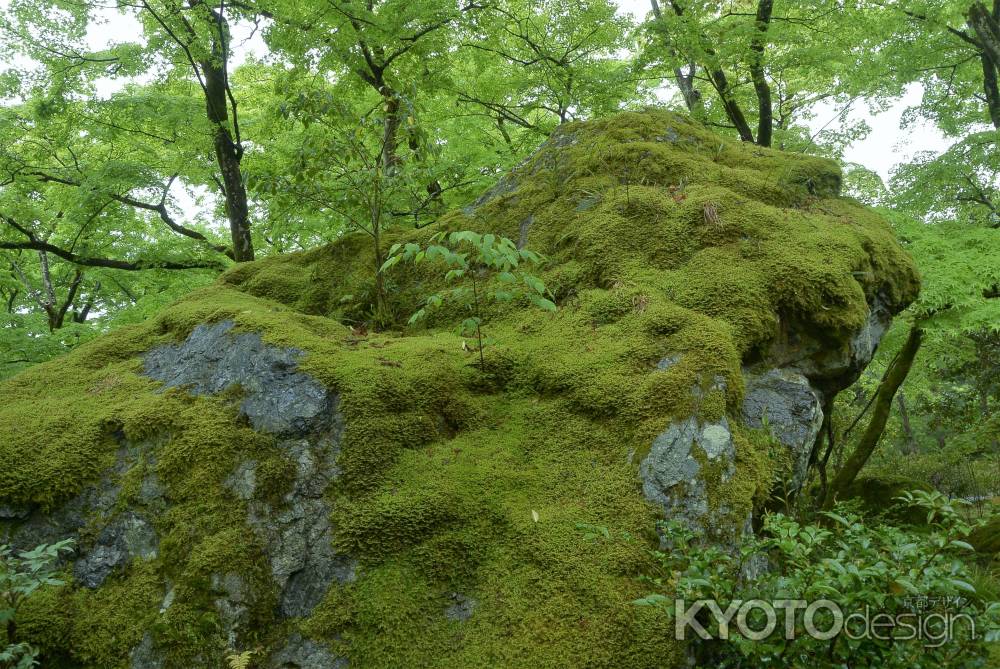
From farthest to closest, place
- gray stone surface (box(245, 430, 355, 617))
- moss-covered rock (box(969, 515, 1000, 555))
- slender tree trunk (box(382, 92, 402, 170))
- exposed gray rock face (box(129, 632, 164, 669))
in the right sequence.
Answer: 1. moss-covered rock (box(969, 515, 1000, 555))
2. slender tree trunk (box(382, 92, 402, 170))
3. gray stone surface (box(245, 430, 355, 617))
4. exposed gray rock face (box(129, 632, 164, 669))

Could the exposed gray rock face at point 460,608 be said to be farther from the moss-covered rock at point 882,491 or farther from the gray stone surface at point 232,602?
the moss-covered rock at point 882,491

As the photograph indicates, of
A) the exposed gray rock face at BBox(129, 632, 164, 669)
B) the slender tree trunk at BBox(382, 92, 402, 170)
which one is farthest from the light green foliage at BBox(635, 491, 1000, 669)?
the slender tree trunk at BBox(382, 92, 402, 170)

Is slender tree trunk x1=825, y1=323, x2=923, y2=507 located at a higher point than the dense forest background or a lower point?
lower

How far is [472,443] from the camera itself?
3.31m

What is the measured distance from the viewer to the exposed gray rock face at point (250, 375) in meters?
3.29

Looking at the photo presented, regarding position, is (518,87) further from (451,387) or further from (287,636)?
(287,636)

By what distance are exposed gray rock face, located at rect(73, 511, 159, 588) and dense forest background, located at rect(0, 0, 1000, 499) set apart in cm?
328

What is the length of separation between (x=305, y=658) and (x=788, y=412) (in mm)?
2977

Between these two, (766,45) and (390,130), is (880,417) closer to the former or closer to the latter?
(766,45)

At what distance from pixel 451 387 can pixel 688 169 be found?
3249mm

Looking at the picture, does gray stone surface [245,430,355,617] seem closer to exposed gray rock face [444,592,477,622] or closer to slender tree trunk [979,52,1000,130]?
exposed gray rock face [444,592,477,622]

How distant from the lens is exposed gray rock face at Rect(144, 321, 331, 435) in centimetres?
329

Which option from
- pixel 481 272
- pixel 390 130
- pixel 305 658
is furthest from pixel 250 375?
pixel 390 130

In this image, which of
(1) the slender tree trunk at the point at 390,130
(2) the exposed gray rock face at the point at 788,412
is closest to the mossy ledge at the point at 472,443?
(2) the exposed gray rock face at the point at 788,412
